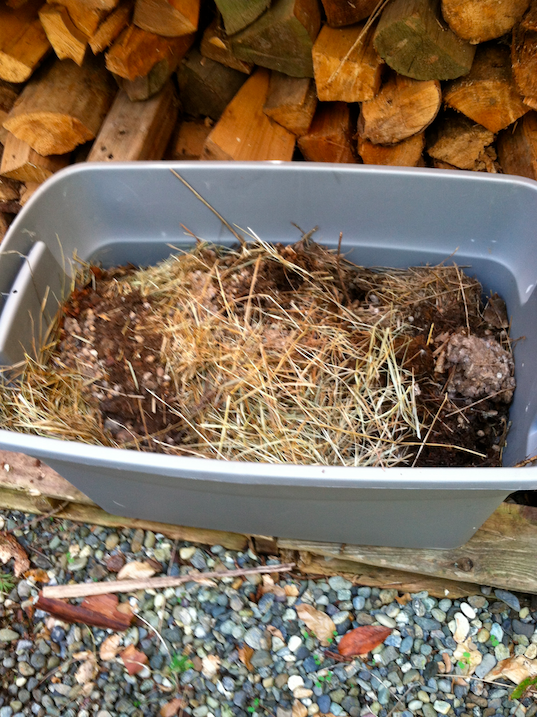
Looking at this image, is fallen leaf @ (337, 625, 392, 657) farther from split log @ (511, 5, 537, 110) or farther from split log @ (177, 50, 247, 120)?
split log @ (177, 50, 247, 120)

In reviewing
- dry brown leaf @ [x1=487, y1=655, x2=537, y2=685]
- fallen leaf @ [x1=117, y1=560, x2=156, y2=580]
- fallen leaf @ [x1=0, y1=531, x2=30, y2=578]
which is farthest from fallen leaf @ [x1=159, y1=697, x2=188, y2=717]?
dry brown leaf @ [x1=487, y1=655, x2=537, y2=685]

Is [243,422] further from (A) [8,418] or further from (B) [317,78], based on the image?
(B) [317,78]

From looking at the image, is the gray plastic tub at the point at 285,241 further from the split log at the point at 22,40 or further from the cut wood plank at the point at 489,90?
the split log at the point at 22,40

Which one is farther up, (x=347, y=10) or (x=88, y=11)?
(x=347, y=10)

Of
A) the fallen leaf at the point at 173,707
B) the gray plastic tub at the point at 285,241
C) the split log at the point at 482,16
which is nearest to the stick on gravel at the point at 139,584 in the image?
the gray plastic tub at the point at 285,241

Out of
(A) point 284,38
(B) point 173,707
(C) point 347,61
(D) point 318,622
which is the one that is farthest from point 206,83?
(B) point 173,707

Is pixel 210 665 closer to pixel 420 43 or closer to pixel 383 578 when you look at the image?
pixel 383 578
